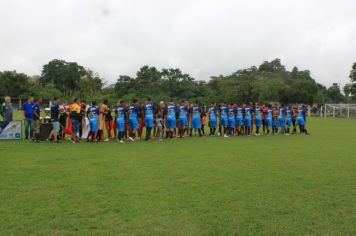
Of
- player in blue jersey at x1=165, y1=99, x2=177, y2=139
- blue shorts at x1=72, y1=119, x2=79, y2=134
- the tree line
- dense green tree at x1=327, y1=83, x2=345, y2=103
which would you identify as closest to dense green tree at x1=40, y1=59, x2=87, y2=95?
the tree line

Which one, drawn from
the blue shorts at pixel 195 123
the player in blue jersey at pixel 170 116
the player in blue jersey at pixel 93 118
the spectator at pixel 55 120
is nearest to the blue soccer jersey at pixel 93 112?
the player in blue jersey at pixel 93 118

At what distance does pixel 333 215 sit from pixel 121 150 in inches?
343

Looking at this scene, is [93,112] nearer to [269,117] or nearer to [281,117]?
[269,117]

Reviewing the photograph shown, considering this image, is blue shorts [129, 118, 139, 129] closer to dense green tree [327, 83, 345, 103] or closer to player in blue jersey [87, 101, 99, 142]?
player in blue jersey [87, 101, 99, 142]

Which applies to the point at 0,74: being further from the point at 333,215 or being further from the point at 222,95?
the point at 333,215

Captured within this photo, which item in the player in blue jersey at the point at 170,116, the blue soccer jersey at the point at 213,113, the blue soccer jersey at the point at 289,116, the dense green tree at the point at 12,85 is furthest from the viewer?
the dense green tree at the point at 12,85

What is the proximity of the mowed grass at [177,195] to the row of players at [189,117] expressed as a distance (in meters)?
5.31

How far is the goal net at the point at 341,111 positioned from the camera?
52.0 m

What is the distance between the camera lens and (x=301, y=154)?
12406 millimetres

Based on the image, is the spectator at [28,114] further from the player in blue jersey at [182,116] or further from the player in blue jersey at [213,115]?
the player in blue jersey at [213,115]

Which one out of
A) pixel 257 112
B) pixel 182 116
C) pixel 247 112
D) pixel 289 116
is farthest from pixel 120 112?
pixel 289 116

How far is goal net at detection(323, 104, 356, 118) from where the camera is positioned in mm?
51987

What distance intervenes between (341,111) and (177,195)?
173 ft

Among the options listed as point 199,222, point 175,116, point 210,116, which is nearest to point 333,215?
point 199,222
